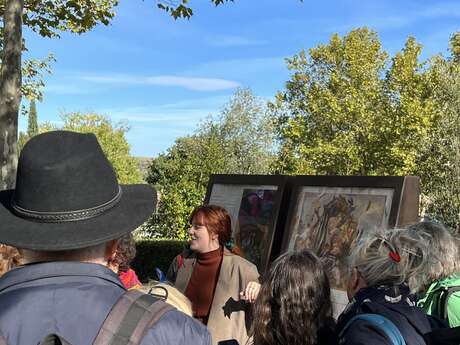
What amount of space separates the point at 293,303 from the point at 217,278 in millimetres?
2010

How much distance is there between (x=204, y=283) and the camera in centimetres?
434

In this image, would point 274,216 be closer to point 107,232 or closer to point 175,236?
point 107,232

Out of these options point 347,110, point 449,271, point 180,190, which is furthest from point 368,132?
point 449,271

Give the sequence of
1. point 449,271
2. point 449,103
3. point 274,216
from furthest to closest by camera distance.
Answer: point 449,103 → point 274,216 → point 449,271

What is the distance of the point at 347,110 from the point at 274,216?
24300 mm

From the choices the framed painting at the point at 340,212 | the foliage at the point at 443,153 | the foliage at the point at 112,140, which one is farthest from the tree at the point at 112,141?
the framed painting at the point at 340,212

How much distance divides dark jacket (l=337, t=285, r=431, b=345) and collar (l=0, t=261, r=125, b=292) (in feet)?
3.23

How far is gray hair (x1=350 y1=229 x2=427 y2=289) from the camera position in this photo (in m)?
2.41

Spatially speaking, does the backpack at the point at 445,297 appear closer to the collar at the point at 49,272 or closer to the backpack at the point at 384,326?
the backpack at the point at 384,326

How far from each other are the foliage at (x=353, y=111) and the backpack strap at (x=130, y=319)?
23.8 meters

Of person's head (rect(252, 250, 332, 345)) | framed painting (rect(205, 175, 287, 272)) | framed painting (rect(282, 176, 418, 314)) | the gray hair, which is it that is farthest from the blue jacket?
framed painting (rect(205, 175, 287, 272))

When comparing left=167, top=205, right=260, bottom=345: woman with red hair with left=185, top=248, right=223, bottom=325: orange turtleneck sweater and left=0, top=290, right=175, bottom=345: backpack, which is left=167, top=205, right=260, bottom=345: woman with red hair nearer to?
left=185, top=248, right=223, bottom=325: orange turtleneck sweater

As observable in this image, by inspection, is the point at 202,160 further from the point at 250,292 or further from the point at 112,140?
the point at 112,140

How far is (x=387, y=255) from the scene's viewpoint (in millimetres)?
2471
